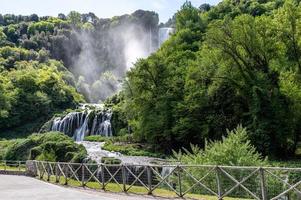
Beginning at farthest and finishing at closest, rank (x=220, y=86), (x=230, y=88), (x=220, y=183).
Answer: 1. (x=230, y=88)
2. (x=220, y=86)
3. (x=220, y=183)

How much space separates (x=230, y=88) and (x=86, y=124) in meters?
28.5

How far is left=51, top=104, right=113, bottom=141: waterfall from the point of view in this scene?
221 ft

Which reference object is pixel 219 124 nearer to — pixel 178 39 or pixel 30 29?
pixel 178 39

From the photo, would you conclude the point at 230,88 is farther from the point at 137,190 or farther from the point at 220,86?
the point at 137,190

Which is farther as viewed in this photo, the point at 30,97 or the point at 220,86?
A: the point at 30,97

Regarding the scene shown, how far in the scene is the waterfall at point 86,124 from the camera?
6731cm

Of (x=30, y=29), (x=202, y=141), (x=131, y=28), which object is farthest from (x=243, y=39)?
(x=30, y=29)

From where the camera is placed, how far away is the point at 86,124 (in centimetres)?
6812

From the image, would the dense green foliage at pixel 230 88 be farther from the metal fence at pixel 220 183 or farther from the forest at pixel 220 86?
the metal fence at pixel 220 183

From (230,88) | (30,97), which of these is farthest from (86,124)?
(30,97)

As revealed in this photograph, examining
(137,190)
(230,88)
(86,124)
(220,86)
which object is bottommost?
(137,190)

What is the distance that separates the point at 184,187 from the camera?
18.8 meters

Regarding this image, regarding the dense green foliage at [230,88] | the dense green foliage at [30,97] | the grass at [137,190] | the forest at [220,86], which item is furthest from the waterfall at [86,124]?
the grass at [137,190]

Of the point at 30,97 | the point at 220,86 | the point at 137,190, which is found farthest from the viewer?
the point at 30,97
